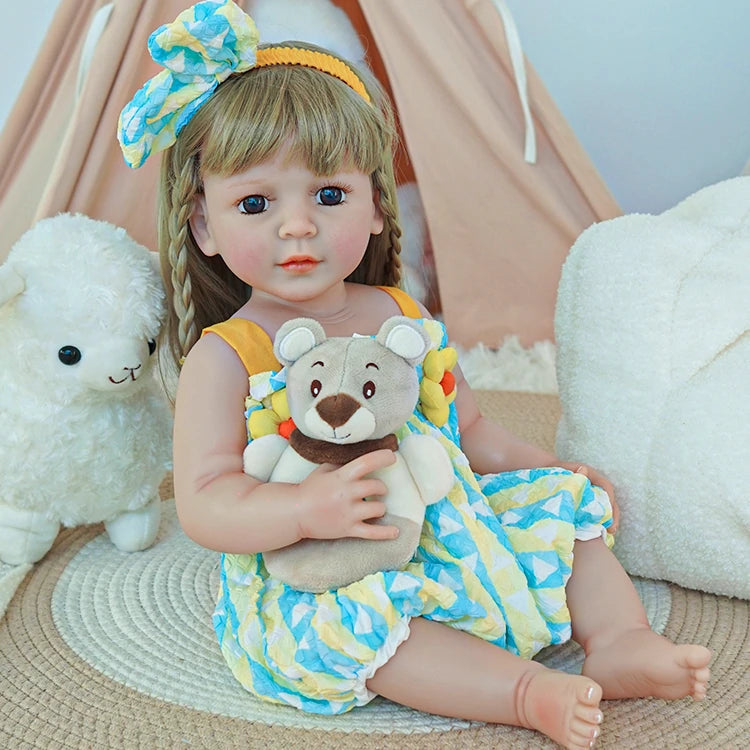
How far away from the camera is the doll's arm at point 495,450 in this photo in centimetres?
103

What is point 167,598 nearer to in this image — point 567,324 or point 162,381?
point 162,381

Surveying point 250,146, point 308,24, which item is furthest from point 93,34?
point 250,146

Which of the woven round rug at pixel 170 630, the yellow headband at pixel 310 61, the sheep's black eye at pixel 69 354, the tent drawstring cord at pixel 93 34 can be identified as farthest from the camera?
the tent drawstring cord at pixel 93 34

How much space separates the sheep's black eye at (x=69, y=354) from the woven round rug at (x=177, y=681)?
0.25 metres

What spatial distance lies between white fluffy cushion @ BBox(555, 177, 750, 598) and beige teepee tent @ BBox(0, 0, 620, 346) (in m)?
0.67

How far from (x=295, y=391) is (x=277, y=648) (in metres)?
0.22

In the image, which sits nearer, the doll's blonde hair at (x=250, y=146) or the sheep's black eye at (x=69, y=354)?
the doll's blonde hair at (x=250, y=146)

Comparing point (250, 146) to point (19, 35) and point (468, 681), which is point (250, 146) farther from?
point (19, 35)

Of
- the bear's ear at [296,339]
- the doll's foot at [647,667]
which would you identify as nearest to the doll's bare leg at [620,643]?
the doll's foot at [647,667]

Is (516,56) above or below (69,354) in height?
above

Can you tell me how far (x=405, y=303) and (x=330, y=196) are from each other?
184 millimetres

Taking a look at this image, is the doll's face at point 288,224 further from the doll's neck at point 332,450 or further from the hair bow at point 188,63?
the doll's neck at point 332,450

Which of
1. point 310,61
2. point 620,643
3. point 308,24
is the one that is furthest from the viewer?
point 308,24

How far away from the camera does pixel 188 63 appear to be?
0.90 metres
